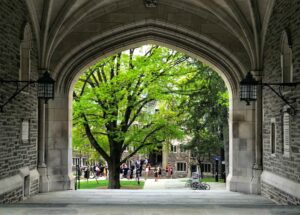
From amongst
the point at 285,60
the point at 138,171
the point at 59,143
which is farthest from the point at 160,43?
the point at 138,171

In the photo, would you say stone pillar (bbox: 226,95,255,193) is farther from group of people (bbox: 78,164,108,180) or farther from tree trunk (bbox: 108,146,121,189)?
group of people (bbox: 78,164,108,180)

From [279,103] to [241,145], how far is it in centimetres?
297

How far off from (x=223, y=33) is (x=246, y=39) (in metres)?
0.75

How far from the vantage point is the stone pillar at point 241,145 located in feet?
41.2

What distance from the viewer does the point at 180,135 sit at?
714 inches

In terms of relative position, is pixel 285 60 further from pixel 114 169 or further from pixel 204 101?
pixel 114 169

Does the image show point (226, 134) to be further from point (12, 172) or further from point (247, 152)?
point (12, 172)

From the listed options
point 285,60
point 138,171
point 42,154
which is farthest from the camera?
point 138,171

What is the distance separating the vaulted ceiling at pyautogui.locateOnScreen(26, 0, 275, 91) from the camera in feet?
39.7

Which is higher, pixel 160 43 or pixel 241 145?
pixel 160 43

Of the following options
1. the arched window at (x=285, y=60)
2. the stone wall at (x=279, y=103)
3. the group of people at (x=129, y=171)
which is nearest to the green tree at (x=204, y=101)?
the stone wall at (x=279, y=103)

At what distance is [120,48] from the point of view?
13.4 metres

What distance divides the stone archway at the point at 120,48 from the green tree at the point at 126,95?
10.9ft

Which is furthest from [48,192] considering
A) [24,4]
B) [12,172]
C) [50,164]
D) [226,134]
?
[226,134]
